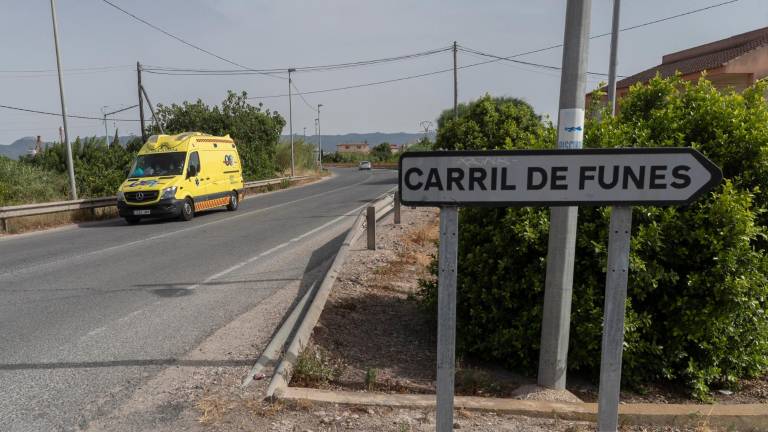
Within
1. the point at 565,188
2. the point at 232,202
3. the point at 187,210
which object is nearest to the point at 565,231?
the point at 565,188

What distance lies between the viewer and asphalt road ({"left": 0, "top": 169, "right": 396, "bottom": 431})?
12.7 feet

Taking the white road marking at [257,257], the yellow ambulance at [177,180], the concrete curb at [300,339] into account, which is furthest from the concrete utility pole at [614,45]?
the yellow ambulance at [177,180]

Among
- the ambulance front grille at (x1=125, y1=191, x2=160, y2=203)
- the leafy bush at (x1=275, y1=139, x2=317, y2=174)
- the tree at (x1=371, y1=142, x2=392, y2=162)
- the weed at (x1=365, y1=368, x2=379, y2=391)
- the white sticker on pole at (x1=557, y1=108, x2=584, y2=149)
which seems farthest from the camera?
the tree at (x1=371, y1=142, x2=392, y2=162)

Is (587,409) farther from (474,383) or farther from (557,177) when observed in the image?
(557,177)

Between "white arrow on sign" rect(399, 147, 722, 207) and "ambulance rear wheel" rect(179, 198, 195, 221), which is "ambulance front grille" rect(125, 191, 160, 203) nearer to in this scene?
"ambulance rear wheel" rect(179, 198, 195, 221)

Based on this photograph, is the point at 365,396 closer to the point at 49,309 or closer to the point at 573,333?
the point at 573,333

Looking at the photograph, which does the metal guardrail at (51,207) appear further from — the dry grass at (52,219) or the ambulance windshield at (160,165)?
the ambulance windshield at (160,165)

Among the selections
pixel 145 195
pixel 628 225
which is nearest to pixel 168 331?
pixel 628 225

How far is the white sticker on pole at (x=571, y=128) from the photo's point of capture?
11.3 ft

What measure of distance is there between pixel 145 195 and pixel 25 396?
37.8 ft

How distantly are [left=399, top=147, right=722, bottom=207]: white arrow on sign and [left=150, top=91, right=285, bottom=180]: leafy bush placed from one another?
3236 centimetres

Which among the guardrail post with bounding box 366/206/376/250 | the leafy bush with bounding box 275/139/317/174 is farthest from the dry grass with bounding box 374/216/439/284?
the leafy bush with bounding box 275/139/317/174

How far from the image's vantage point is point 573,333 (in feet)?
12.9

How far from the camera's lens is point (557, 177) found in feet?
7.64
